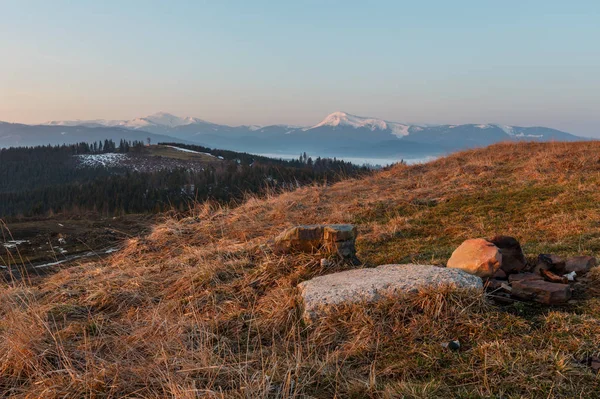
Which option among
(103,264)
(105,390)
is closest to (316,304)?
(105,390)

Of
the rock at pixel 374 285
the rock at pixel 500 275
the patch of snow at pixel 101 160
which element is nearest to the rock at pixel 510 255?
the rock at pixel 500 275

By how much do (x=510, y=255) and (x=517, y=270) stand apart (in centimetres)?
21

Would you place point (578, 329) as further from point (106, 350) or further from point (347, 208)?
point (347, 208)

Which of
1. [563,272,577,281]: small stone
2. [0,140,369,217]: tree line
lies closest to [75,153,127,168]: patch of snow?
[0,140,369,217]: tree line

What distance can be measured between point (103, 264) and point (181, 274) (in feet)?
11.2

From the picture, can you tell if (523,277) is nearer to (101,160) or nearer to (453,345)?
(453,345)

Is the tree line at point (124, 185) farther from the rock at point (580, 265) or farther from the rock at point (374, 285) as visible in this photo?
the rock at point (374, 285)

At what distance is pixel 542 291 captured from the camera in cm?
375

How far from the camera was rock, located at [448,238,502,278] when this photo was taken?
170 inches

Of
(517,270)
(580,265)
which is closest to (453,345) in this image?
(517,270)

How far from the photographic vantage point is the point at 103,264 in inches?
311

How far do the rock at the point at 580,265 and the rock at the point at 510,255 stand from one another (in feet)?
1.50

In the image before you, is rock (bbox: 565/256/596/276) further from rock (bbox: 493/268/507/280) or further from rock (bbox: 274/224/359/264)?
rock (bbox: 274/224/359/264)

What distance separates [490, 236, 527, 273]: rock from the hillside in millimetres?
727
